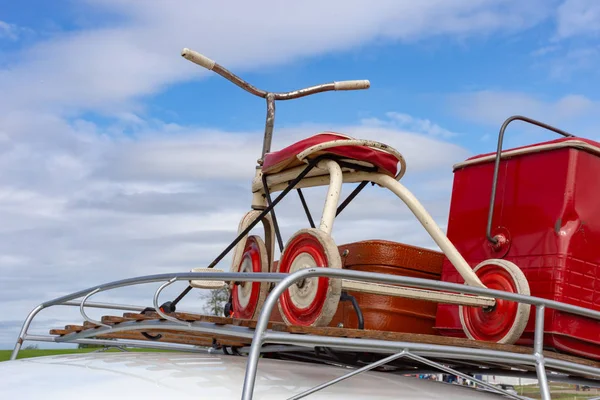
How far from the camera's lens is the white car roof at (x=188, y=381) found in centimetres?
329

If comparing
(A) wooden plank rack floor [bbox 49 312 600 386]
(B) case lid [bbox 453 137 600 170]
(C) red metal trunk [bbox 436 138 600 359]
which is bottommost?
(A) wooden plank rack floor [bbox 49 312 600 386]

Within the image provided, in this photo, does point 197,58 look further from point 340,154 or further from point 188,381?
point 188,381

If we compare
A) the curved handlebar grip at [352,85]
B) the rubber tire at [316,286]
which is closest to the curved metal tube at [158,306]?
the rubber tire at [316,286]

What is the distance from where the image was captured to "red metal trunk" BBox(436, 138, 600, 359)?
4828mm

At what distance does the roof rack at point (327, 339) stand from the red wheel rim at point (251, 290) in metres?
0.24

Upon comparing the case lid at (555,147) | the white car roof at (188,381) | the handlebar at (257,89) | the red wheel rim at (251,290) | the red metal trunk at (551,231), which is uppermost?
the handlebar at (257,89)

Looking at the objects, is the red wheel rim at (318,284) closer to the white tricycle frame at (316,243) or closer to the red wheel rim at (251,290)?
the white tricycle frame at (316,243)

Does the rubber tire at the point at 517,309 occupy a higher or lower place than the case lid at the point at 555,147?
lower

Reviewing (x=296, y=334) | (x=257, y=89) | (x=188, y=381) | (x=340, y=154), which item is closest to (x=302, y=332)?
(x=296, y=334)

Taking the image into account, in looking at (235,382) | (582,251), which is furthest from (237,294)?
(582,251)

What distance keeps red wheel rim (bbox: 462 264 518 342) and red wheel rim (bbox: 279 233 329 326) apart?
124cm

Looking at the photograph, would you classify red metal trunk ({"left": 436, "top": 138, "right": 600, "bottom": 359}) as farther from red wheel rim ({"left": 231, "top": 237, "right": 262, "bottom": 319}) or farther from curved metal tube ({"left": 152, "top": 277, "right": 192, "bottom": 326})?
curved metal tube ({"left": 152, "top": 277, "right": 192, "bottom": 326})

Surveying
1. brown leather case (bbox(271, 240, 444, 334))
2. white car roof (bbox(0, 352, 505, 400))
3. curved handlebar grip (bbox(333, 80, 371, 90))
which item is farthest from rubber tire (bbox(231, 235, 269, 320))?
curved handlebar grip (bbox(333, 80, 371, 90))

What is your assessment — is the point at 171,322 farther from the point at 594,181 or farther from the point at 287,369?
the point at 594,181
